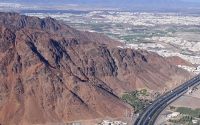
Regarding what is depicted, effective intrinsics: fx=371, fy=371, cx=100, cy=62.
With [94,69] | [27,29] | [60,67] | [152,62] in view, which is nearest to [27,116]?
[60,67]

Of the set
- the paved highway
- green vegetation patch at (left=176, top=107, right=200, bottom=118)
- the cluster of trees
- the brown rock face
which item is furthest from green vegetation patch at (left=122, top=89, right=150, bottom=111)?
the cluster of trees

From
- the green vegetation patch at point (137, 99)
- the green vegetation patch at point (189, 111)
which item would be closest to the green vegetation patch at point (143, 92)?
the green vegetation patch at point (137, 99)

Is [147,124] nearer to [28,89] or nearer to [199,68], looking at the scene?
[28,89]

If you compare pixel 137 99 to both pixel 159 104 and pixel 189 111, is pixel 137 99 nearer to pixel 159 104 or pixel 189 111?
pixel 159 104

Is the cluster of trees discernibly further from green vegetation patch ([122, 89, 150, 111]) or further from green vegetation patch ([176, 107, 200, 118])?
green vegetation patch ([122, 89, 150, 111])

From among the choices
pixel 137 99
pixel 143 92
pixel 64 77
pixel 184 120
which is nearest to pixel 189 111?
pixel 184 120

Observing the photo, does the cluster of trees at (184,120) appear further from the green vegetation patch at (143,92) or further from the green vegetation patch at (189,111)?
the green vegetation patch at (143,92)
